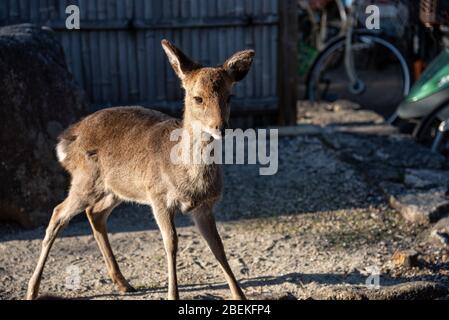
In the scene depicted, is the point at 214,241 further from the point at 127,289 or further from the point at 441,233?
the point at 441,233

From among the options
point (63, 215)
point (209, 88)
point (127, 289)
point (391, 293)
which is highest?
point (209, 88)

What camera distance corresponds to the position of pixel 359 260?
6.01 metres

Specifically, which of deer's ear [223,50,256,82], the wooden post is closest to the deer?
deer's ear [223,50,256,82]

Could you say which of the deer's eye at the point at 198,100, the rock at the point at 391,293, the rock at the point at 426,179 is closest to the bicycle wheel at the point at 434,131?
the rock at the point at 426,179

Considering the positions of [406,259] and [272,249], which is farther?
[272,249]

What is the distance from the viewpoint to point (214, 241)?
16.9 feet

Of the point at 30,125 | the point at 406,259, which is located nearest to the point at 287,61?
the point at 30,125

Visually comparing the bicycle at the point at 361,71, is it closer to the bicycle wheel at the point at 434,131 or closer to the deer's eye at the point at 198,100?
the bicycle wheel at the point at 434,131

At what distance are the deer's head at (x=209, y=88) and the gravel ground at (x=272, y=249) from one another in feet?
3.73

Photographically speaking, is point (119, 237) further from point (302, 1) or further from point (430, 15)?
point (302, 1)

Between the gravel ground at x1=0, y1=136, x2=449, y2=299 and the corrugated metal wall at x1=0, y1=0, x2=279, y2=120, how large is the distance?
5.87 feet

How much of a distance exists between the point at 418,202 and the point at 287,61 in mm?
2922
